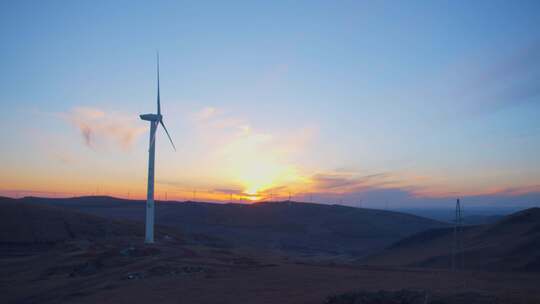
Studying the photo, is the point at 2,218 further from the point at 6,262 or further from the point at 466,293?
the point at 466,293

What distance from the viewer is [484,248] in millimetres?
52375

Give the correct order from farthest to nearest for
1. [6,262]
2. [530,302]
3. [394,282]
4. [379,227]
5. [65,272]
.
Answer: [379,227]
[6,262]
[65,272]
[394,282]
[530,302]

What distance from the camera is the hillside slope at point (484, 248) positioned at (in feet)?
151

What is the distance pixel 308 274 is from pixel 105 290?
538 inches

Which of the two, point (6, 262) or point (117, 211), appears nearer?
point (6, 262)

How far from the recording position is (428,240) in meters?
69.5

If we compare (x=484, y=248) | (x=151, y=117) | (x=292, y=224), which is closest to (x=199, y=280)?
(x=151, y=117)

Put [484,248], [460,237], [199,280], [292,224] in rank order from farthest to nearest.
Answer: [292,224] → [484,248] → [460,237] → [199,280]

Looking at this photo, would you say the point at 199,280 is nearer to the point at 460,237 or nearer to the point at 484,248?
the point at 460,237

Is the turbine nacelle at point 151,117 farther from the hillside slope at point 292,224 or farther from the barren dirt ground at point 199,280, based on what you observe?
the hillside slope at point 292,224

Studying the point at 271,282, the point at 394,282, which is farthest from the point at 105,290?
the point at 394,282

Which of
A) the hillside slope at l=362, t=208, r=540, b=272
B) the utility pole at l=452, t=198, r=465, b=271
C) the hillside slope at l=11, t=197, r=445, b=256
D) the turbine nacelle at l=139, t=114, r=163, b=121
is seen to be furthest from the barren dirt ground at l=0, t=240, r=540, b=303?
the hillside slope at l=11, t=197, r=445, b=256

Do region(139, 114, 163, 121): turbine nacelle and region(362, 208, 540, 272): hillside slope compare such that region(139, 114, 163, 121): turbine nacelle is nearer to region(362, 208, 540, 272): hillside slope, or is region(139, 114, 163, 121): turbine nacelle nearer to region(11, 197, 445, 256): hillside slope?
region(362, 208, 540, 272): hillside slope

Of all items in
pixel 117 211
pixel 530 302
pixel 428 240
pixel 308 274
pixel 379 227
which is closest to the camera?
pixel 530 302
